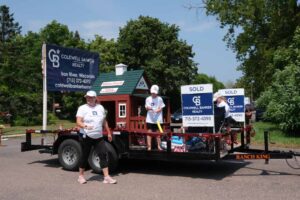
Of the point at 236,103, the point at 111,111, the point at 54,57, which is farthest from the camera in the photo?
the point at 111,111

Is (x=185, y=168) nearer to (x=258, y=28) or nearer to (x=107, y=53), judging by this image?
(x=258, y=28)

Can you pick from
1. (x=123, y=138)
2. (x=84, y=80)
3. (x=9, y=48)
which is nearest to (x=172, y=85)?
(x=9, y=48)

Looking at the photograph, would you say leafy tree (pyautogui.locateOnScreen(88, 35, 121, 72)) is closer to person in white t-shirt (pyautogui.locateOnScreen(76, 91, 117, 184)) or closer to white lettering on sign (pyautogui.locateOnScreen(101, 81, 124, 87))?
white lettering on sign (pyautogui.locateOnScreen(101, 81, 124, 87))

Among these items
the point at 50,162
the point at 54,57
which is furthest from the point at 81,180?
the point at 54,57

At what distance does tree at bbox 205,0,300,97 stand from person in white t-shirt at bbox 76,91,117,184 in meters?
19.3

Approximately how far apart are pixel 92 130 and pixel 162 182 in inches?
70.3

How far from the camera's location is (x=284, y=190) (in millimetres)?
8148

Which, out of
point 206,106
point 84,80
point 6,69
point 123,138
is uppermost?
point 6,69

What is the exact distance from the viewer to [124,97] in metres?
12.9

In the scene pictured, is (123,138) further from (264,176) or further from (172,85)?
(172,85)

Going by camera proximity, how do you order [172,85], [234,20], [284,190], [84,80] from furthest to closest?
[172,85], [234,20], [84,80], [284,190]

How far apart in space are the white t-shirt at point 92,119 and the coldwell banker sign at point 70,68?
3739mm

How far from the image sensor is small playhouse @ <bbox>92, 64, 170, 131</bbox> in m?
12.8

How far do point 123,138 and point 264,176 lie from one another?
10.5 feet
